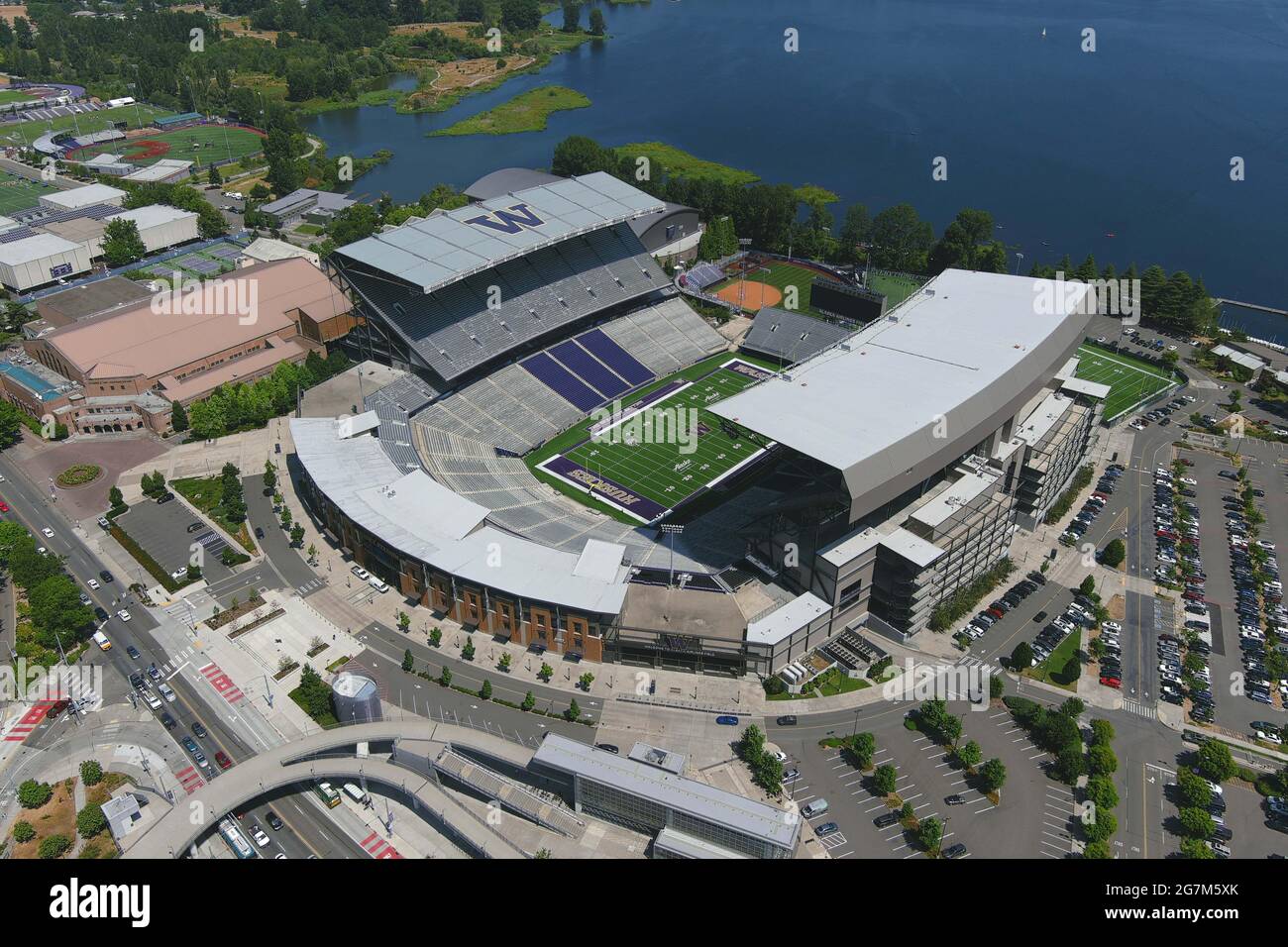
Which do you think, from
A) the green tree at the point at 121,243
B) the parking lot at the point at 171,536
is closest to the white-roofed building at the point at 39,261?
the green tree at the point at 121,243

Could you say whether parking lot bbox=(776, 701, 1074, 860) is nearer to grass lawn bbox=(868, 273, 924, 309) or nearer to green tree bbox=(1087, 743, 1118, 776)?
green tree bbox=(1087, 743, 1118, 776)

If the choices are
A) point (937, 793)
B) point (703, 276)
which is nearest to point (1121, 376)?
point (703, 276)

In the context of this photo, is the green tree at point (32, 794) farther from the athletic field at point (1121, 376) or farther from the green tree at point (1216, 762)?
the athletic field at point (1121, 376)

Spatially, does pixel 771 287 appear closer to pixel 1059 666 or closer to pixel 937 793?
pixel 1059 666

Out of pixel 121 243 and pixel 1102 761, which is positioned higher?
pixel 121 243

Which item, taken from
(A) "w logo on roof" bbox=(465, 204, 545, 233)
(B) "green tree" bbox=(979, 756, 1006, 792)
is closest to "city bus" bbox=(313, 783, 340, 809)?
(B) "green tree" bbox=(979, 756, 1006, 792)
